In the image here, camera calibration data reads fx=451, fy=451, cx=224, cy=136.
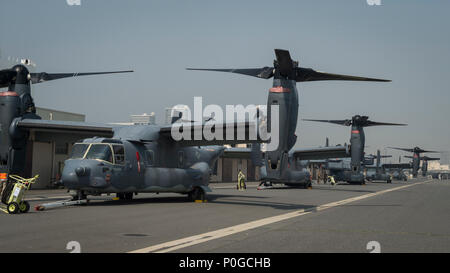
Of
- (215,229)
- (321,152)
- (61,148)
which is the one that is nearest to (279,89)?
(215,229)

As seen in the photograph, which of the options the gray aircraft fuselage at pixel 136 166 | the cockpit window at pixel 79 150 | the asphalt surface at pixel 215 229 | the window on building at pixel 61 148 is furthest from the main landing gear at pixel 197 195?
the window on building at pixel 61 148

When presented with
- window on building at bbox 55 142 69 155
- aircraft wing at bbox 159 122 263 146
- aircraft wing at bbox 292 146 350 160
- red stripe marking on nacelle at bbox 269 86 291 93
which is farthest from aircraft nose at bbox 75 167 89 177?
aircraft wing at bbox 292 146 350 160

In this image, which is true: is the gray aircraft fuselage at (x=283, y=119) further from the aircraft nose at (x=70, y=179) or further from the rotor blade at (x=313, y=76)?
the aircraft nose at (x=70, y=179)

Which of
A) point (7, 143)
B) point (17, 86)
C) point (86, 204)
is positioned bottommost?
point (86, 204)

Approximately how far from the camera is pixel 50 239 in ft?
30.5

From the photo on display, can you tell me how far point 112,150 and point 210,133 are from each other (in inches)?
179

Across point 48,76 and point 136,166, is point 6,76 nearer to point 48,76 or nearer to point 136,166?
point 48,76

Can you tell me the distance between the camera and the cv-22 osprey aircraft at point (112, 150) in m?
17.4

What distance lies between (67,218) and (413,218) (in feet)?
36.8

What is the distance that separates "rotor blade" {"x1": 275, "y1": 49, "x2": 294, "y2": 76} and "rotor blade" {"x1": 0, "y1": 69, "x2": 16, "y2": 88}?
11500 millimetres

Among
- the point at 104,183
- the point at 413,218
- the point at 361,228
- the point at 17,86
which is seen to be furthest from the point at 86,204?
the point at 413,218

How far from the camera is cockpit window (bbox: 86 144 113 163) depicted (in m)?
17.6

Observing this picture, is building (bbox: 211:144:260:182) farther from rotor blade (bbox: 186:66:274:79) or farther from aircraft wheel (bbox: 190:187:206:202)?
rotor blade (bbox: 186:66:274:79)
